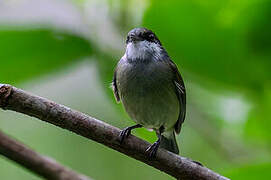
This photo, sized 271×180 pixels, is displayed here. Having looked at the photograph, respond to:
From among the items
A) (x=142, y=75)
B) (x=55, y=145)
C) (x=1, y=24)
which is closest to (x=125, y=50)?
(x=142, y=75)

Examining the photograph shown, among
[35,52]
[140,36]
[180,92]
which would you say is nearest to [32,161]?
[35,52]

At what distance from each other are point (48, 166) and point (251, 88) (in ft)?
5.09

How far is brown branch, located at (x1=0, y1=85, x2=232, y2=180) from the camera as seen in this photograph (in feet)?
7.26

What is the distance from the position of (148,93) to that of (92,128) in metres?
1.29

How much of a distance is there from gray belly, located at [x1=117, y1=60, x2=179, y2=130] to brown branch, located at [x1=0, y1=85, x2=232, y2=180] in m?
0.94

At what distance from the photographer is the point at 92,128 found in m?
2.36

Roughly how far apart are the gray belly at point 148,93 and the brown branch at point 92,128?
3.09 feet

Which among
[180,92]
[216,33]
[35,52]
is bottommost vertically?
[180,92]

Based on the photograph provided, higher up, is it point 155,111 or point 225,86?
point 225,86

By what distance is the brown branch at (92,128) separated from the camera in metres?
2.21

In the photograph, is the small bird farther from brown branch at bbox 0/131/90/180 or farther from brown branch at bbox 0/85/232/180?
brown branch at bbox 0/131/90/180

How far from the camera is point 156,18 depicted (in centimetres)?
272

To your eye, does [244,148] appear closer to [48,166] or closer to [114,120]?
Result: [114,120]

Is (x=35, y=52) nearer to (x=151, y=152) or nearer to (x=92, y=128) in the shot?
(x=92, y=128)
